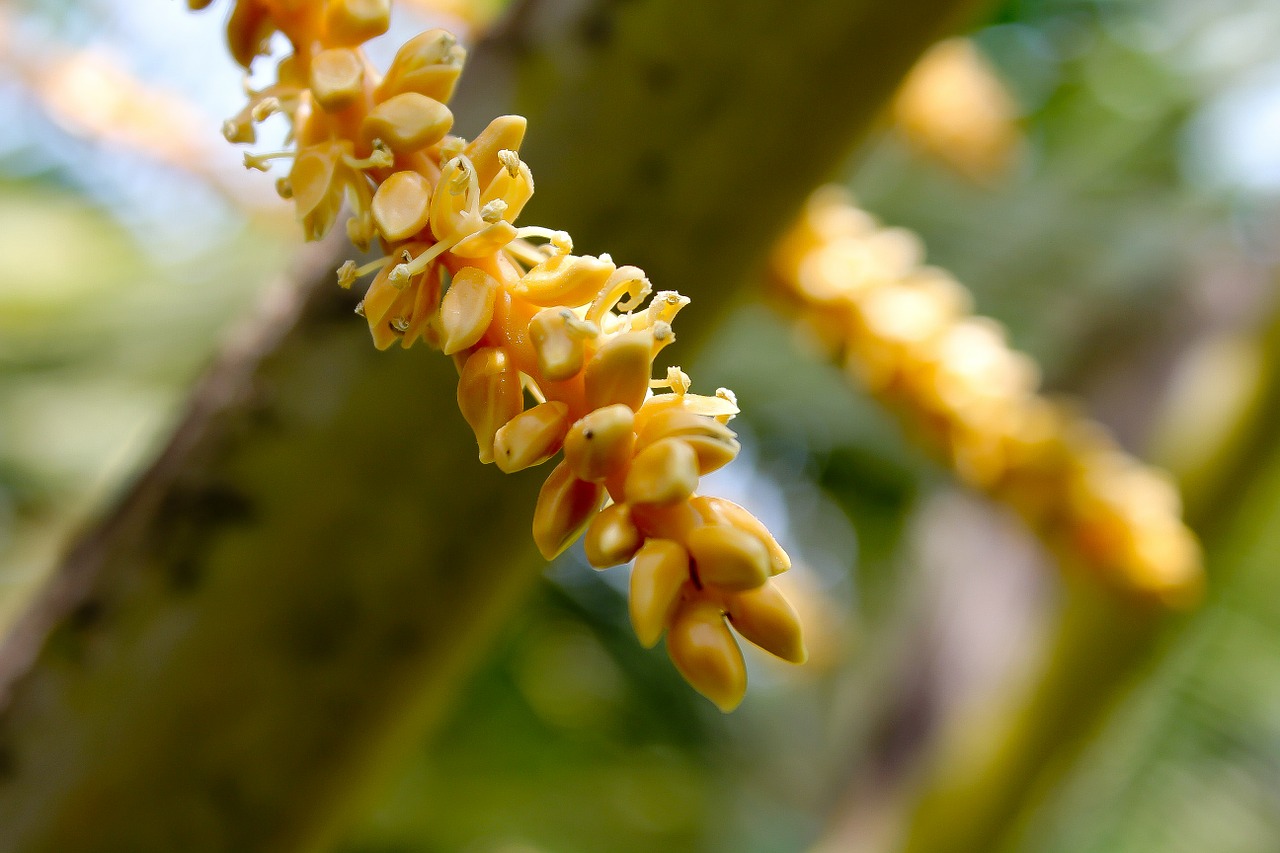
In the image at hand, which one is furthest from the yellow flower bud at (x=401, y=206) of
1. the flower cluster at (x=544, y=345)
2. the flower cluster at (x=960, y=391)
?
the flower cluster at (x=960, y=391)

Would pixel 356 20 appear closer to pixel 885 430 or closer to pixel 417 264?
pixel 417 264

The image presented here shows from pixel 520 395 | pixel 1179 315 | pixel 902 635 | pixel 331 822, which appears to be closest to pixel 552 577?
pixel 902 635

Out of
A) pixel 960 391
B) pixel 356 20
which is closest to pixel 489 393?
pixel 356 20

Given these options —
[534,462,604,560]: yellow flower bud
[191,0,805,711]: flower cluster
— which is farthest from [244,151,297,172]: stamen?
[534,462,604,560]: yellow flower bud

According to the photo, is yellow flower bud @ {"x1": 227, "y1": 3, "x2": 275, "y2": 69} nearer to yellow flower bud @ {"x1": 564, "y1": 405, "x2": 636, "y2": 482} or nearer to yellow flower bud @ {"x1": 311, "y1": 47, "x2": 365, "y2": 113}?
yellow flower bud @ {"x1": 311, "y1": 47, "x2": 365, "y2": 113}

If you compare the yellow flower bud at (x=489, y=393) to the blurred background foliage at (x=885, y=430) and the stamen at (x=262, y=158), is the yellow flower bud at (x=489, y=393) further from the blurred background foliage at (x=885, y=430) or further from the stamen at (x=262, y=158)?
the blurred background foliage at (x=885, y=430)

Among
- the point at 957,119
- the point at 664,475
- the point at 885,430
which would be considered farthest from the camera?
the point at 885,430
